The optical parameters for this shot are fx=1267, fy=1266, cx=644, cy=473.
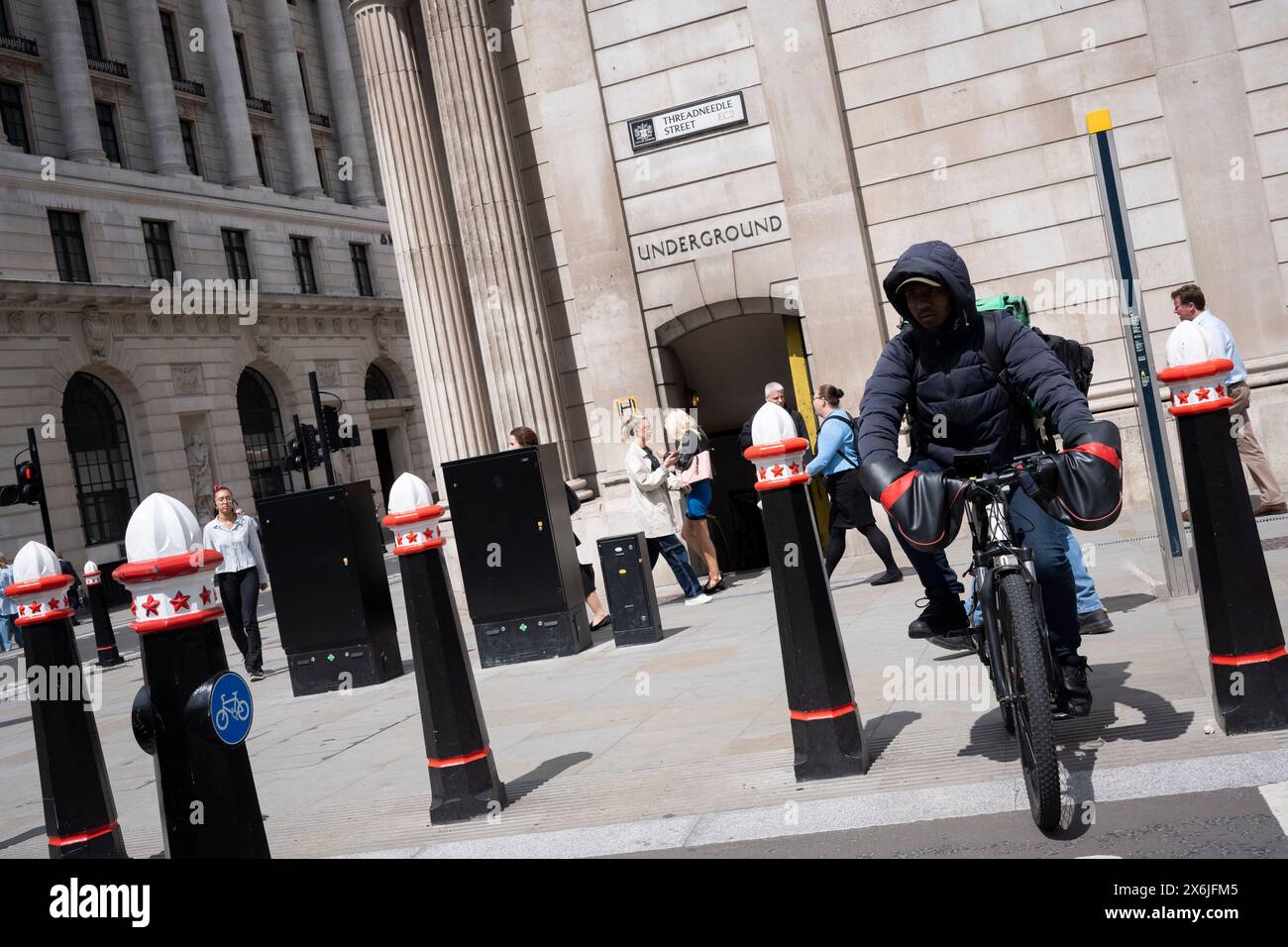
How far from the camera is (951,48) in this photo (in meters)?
13.0

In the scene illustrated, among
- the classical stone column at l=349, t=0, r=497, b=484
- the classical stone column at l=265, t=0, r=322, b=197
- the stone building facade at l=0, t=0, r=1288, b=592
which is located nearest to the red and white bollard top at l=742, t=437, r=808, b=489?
the stone building facade at l=0, t=0, r=1288, b=592

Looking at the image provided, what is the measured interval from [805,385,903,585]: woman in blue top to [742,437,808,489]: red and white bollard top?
557cm

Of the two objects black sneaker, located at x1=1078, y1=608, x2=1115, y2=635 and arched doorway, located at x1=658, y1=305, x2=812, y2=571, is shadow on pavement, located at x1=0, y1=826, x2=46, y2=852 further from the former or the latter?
arched doorway, located at x1=658, y1=305, x2=812, y2=571

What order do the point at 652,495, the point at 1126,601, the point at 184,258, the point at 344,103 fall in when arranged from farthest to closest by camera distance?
the point at 344,103 → the point at 184,258 → the point at 652,495 → the point at 1126,601

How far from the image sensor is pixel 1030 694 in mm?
3980

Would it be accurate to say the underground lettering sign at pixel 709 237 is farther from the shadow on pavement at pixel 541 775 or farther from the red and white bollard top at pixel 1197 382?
the red and white bollard top at pixel 1197 382

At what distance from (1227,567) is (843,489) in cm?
644

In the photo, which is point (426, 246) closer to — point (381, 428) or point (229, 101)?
point (229, 101)

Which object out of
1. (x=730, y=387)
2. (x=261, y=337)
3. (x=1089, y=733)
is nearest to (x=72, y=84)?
(x=261, y=337)

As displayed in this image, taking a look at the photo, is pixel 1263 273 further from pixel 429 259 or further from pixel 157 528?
pixel 157 528

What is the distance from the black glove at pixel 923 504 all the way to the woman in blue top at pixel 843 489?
6.56 metres
